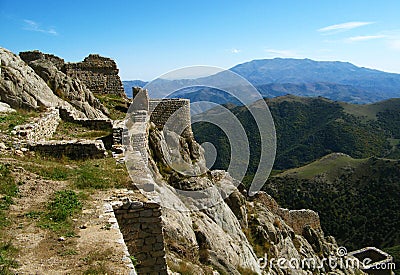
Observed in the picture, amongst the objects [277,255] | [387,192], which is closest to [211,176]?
[277,255]

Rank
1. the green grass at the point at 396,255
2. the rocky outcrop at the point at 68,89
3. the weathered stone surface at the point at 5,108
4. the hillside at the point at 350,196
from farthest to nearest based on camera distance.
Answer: the hillside at the point at 350,196 → the green grass at the point at 396,255 → the rocky outcrop at the point at 68,89 → the weathered stone surface at the point at 5,108

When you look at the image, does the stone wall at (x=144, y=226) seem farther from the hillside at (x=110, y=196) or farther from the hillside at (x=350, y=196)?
the hillside at (x=350, y=196)

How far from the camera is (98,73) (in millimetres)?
24859

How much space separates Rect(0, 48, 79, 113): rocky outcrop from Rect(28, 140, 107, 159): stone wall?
5.21 m

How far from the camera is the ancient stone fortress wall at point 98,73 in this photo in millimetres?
24188

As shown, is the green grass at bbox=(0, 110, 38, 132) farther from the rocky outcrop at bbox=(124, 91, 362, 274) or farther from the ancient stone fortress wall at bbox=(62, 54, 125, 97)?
the ancient stone fortress wall at bbox=(62, 54, 125, 97)

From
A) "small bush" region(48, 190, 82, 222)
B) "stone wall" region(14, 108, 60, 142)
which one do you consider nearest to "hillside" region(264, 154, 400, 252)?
"stone wall" region(14, 108, 60, 142)

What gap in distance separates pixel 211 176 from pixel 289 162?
4724 inches

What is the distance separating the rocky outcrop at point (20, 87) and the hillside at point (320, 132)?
75.8m

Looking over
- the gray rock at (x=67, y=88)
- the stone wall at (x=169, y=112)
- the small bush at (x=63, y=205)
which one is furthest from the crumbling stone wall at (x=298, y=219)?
the small bush at (x=63, y=205)

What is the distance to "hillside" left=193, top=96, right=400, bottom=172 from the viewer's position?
12738 centimetres

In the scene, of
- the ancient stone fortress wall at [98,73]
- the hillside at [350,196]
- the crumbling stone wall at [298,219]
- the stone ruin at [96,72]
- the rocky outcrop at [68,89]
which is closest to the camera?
the rocky outcrop at [68,89]

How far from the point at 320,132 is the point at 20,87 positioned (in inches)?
6001

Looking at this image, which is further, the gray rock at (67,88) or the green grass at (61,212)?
the gray rock at (67,88)
